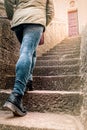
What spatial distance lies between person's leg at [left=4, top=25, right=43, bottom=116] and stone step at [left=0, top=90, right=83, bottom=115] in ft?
0.79

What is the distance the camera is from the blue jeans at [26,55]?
1.80 meters

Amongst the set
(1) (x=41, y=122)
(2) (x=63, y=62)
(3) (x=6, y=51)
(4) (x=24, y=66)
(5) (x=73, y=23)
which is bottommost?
(5) (x=73, y=23)

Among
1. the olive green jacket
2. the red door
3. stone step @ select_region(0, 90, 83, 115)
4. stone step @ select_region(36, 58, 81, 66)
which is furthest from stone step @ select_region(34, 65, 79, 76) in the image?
the red door

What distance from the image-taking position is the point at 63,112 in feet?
6.32

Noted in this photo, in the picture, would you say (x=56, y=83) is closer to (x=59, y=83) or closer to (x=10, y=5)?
(x=59, y=83)

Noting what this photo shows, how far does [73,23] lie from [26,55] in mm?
10945

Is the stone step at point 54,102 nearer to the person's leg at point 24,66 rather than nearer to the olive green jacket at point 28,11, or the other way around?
the person's leg at point 24,66

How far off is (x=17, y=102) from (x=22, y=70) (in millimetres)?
262

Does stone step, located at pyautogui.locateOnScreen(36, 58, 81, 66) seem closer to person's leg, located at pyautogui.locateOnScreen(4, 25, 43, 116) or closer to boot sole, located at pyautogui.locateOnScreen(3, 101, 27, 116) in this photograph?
person's leg, located at pyautogui.locateOnScreen(4, 25, 43, 116)

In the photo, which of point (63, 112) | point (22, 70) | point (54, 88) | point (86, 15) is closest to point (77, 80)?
point (54, 88)

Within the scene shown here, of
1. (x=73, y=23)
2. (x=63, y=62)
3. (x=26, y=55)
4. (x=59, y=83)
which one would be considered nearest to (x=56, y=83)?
(x=59, y=83)

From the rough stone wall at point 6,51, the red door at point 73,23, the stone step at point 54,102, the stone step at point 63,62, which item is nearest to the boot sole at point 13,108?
the stone step at point 54,102

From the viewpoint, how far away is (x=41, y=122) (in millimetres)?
1628

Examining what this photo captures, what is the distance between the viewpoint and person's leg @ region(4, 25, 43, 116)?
1.72 meters
